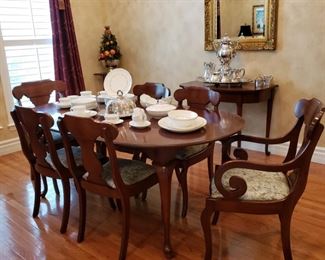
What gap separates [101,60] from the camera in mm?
4656

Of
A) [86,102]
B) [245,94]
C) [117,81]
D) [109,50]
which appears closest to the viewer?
[86,102]

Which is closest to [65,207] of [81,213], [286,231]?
[81,213]

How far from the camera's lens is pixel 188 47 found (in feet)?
13.2

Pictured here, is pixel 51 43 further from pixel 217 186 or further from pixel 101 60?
pixel 217 186

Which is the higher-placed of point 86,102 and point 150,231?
point 86,102

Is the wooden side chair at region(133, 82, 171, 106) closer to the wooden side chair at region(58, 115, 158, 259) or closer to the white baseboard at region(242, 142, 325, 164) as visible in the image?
the wooden side chair at region(58, 115, 158, 259)

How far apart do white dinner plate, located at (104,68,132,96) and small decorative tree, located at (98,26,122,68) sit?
1.84 m

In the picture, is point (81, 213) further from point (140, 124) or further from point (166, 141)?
point (166, 141)

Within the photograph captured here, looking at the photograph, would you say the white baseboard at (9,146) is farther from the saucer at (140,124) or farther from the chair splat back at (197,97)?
the saucer at (140,124)

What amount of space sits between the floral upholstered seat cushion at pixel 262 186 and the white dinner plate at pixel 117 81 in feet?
4.01

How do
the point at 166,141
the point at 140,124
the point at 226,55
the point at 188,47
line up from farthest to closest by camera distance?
the point at 188,47 < the point at 226,55 < the point at 140,124 < the point at 166,141

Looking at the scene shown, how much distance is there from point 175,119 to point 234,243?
0.90 m

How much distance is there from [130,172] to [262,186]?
0.79m

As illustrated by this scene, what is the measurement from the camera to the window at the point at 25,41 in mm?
3783
